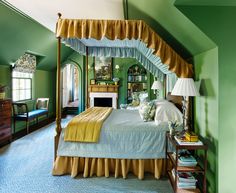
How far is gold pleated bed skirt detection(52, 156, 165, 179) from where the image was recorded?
3068 millimetres

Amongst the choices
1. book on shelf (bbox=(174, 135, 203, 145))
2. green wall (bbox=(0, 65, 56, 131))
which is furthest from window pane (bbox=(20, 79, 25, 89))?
book on shelf (bbox=(174, 135, 203, 145))

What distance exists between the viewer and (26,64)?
5.95m

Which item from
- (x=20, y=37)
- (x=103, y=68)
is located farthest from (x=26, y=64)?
(x=103, y=68)

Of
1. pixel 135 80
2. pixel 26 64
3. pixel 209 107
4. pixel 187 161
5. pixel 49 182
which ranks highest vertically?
pixel 26 64

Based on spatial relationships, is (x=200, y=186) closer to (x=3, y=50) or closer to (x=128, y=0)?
(x=128, y=0)

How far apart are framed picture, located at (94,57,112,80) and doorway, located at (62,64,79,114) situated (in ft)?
3.76

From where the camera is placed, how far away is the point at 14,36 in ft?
15.2

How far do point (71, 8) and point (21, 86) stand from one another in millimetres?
3333

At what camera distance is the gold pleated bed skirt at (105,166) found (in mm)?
3068

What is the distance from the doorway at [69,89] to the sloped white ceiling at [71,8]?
4.59 meters

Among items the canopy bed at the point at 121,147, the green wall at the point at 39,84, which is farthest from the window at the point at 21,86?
the canopy bed at the point at 121,147

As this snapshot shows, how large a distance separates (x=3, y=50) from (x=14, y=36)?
40 centimetres

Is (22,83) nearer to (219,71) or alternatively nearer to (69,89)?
(69,89)

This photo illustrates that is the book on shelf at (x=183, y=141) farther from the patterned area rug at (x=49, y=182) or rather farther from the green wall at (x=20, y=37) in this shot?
the green wall at (x=20, y=37)
